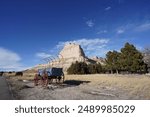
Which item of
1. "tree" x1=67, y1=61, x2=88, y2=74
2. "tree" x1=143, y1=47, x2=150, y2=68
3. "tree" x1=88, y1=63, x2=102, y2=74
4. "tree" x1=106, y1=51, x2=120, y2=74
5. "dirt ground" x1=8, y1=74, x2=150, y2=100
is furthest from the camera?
"tree" x1=143, y1=47, x2=150, y2=68

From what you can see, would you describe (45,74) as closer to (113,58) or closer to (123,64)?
(123,64)

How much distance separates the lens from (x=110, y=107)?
12617 millimetres

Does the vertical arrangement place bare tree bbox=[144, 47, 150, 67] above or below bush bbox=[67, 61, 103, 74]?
above

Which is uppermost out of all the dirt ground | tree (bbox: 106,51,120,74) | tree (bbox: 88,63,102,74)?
tree (bbox: 106,51,120,74)

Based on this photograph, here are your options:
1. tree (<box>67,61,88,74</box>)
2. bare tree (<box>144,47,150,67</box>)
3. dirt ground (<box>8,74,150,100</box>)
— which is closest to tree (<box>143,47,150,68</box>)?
bare tree (<box>144,47,150,67</box>)

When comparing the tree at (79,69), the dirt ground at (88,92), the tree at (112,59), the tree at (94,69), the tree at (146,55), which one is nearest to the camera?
the dirt ground at (88,92)

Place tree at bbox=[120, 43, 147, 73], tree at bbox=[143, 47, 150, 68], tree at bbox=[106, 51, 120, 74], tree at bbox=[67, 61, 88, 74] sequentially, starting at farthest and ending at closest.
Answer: tree at bbox=[143, 47, 150, 68] → tree at bbox=[67, 61, 88, 74] → tree at bbox=[106, 51, 120, 74] → tree at bbox=[120, 43, 147, 73]

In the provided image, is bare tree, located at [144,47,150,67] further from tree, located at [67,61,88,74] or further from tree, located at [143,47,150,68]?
tree, located at [67,61,88,74]

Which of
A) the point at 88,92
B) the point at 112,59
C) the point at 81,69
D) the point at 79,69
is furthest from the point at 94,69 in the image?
the point at 88,92

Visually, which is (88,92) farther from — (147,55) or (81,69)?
(147,55)

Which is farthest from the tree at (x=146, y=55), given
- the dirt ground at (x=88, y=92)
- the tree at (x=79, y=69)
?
the dirt ground at (x=88, y=92)

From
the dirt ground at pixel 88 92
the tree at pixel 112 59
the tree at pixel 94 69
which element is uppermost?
the tree at pixel 112 59

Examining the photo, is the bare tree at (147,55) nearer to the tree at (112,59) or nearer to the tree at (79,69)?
the tree at (112,59)

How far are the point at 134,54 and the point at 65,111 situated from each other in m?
70.7
